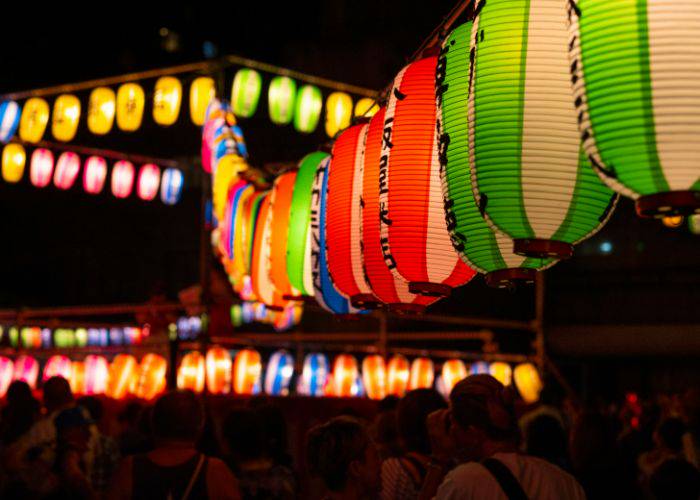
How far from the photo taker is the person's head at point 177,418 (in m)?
3.21

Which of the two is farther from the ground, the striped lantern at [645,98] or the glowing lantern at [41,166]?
the glowing lantern at [41,166]

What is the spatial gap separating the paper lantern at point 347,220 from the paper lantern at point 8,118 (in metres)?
10.7

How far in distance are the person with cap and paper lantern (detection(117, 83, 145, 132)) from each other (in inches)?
419

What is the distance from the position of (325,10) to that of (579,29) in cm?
2166

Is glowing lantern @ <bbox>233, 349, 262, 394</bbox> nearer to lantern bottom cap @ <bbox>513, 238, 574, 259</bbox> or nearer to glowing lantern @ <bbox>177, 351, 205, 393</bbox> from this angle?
glowing lantern @ <bbox>177, 351, 205, 393</bbox>

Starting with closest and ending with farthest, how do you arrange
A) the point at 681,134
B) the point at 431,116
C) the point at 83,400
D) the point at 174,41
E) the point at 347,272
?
the point at 681,134 → the point at 431,116 → the point at 347,272 → the point at 83,400 → the point at 174,41

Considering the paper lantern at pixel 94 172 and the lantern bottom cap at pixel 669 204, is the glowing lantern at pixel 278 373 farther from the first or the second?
the lantern bottom cap at pixel 669 204

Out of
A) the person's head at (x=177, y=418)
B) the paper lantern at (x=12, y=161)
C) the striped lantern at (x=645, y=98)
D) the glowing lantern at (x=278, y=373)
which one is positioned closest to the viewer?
the striped lantern at (x=645, y=98)

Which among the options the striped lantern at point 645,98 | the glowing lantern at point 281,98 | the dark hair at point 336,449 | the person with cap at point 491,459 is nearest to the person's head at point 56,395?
the dark hair at point 336,449

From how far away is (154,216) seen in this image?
23.3m

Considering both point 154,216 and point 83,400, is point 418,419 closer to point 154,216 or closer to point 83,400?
point 83,400

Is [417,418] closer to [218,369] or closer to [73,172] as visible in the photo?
[218,369]

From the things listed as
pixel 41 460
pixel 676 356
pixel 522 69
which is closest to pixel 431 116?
pixel 522 69

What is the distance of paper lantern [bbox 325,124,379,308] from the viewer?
14.2 feet
